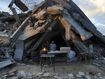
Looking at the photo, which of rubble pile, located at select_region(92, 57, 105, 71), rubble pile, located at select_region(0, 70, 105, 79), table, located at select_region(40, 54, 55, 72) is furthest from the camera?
rubble pile, located at select_region(92, 57, 105, 71)

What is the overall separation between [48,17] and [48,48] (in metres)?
1.56

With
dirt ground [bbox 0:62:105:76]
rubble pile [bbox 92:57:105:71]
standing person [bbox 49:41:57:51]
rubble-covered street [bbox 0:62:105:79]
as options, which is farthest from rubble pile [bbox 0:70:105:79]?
standing person [bbox 49:41:57:51]

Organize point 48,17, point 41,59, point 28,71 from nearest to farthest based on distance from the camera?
point 28,71 < point 41,59 < point 48,17

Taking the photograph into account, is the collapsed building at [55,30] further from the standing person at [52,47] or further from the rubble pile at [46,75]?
the rubble pile at [46,75]

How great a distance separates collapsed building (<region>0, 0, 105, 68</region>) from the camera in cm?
1673

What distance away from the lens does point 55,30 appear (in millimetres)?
17750

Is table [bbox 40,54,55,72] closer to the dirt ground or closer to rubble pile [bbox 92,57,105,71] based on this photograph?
the dirt ground

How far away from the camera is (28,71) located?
14.8 metres

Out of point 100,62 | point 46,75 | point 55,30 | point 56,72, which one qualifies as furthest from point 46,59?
point 100,62

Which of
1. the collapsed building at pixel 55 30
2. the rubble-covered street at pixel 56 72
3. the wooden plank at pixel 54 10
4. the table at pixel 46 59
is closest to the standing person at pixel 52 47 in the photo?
the collapsed building at pixel 55 30

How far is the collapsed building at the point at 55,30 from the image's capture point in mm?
16734

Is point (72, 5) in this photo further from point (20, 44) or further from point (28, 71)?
point (28, 71)

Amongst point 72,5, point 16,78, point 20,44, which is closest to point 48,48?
point 20,44

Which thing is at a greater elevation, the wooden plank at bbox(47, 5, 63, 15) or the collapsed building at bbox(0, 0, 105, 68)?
the wooden plank at bbox(47, 5, 63, 15)
